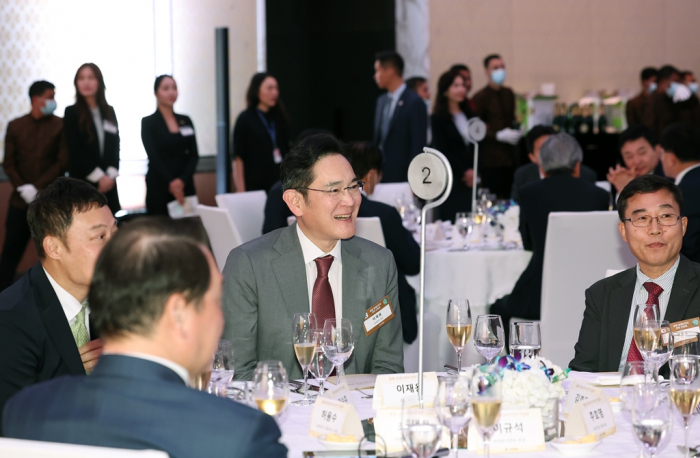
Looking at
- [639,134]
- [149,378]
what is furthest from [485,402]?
[639,134]

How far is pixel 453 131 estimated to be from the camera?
7578 mm

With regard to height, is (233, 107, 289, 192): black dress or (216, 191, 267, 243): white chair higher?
(233, 107, 289, 192): black dress

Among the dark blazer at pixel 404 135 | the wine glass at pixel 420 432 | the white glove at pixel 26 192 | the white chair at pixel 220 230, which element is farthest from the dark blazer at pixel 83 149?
the wine glass at pixel 420 432

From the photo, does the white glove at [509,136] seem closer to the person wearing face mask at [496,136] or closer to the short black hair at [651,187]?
the person wearing face mask at [496,136]

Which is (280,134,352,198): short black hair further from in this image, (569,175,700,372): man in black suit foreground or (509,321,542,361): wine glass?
(569,175,700,372): man in black suit foreground

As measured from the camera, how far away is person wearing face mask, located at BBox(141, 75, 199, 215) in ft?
22.1

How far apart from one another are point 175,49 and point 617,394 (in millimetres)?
7686

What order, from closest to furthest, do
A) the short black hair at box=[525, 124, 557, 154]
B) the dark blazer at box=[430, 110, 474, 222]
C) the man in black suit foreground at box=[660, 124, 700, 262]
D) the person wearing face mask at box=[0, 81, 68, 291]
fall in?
the man in black suit foreground at box=[660, 124, 700, 262], the short black hair at box=[525, 124, 557, 154], the person wearing face mask at box=[0, 81, 68, 291], the dark blazer at box=[430, 110, 474, 222]

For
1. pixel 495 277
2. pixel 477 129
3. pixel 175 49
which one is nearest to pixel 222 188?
pixel 175 49

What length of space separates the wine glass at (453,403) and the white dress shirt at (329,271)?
3.61ft

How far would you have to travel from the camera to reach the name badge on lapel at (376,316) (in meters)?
2.62

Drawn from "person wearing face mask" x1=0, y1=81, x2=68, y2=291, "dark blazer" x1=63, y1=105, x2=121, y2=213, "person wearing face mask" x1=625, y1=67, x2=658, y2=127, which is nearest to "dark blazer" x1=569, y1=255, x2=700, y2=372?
"dark blazer" x1=63, y1=105, x2=121, y2=213

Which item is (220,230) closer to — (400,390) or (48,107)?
(48,107)

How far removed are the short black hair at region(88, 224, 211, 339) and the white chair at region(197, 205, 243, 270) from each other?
10.7ft
